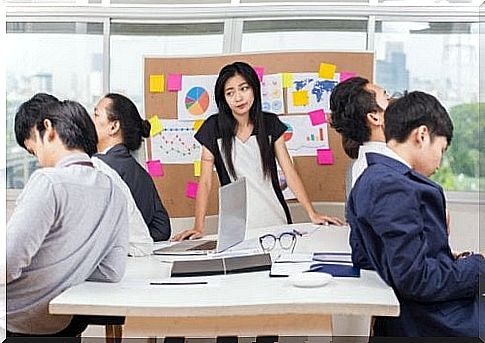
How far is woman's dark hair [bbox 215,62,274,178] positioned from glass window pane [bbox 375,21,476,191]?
1.46 feet

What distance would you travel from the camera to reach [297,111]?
294 cm

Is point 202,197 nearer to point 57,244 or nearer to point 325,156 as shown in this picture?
point 325,156

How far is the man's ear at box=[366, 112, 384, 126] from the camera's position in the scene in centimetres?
269

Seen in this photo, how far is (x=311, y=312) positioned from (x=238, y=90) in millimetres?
1071

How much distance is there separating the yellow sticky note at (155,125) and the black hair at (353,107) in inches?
24.9

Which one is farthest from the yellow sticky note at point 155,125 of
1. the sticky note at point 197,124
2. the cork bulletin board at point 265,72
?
the sticky note at point 197,124

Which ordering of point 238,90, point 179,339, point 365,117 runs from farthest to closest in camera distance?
1. point 238,90
2. point 365,117
3. point 179,339

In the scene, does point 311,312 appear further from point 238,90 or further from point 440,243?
point 238,90

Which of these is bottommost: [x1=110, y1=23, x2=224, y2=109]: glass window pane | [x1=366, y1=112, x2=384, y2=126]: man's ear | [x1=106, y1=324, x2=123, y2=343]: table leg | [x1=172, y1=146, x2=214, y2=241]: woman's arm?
[x1=106, y1=324, x2=123, y2=343]: table leg

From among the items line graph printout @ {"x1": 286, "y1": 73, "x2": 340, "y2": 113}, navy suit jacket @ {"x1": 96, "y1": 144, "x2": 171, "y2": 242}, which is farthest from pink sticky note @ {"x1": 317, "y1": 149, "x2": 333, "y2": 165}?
navy suit jacket @ {"x1": 96, "y1": 144, "x2": 171, "y2": 242}

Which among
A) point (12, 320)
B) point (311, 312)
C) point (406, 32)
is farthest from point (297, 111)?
point (12, 320)

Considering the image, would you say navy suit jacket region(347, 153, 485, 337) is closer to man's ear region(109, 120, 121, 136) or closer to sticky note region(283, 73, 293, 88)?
sticky note region(283, 73, 293, 88)

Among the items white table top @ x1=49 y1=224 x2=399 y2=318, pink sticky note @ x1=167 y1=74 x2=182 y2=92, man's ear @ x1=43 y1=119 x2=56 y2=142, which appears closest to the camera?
white table top @ x1=49 y1=224 x2=399 y2=318

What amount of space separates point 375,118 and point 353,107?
15 centimetres
